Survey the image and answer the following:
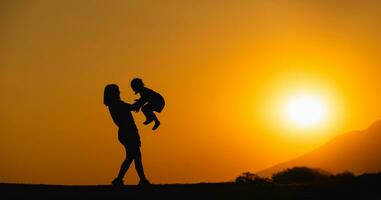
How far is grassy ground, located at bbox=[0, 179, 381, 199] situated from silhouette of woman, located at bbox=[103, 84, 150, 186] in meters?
0.72

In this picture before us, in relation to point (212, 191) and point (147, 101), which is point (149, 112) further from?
point (212, 191)

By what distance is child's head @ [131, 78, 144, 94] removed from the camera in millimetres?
19078

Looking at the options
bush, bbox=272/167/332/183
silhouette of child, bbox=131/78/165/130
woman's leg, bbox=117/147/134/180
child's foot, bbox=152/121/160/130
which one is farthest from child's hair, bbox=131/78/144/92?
bush, bbox=272/167/332/183

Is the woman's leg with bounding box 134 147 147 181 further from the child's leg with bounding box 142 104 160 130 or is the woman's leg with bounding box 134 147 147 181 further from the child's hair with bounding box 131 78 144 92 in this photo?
the child's hair with bounding box 131 78 144 92

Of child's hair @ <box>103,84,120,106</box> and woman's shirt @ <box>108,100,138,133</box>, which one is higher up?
child's hair @ <box>103,84,120,106</box>

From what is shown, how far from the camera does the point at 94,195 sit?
17141 millimetres

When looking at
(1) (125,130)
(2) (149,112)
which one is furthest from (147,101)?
(1) (125,130)

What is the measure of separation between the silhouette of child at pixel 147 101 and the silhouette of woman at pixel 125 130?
356 mm

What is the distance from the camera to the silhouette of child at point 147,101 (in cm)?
1913

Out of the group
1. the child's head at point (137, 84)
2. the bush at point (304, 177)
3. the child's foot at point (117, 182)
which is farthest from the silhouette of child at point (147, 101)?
the bush at point (304, 177)

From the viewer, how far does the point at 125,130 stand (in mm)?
19016

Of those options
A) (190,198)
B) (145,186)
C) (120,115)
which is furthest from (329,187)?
(120,115)

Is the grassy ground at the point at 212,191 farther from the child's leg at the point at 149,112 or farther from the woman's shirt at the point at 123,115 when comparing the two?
the child's leg at the point at 149,112

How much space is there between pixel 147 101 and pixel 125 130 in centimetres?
107
